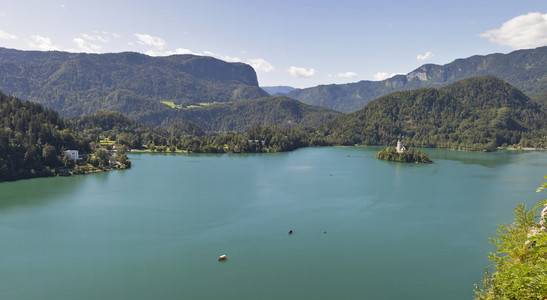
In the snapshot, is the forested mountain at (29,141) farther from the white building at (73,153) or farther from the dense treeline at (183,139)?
the dense treeline at (183,139)

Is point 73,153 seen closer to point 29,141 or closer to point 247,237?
point 29,141

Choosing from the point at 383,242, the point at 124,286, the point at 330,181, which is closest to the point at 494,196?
the point at 330,181

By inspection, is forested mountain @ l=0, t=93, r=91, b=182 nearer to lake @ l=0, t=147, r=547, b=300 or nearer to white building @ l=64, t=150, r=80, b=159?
white building @ l=64, t=150, r=80, b=159

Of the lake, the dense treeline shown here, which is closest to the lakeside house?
the lake

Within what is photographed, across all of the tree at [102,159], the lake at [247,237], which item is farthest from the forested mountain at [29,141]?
the lake at [247,237]

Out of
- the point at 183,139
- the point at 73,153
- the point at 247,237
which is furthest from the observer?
the point at 183,139

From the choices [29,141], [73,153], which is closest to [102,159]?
[73,153]
